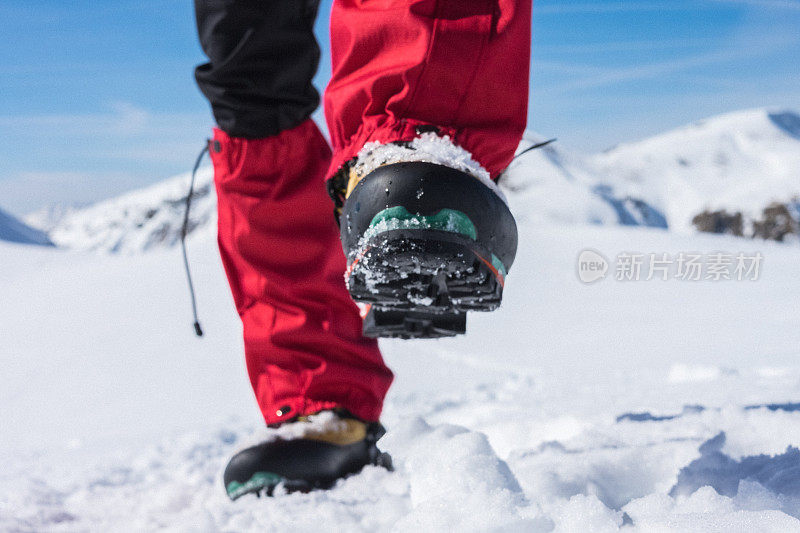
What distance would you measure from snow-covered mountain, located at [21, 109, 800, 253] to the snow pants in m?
38.2

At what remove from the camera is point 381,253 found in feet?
2.06

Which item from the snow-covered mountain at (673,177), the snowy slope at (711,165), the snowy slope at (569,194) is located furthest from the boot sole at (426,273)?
the snowy slope at (711,165)

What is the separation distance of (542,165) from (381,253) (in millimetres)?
45047

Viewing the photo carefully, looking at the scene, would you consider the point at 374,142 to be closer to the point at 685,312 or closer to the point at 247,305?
the point at 247,305

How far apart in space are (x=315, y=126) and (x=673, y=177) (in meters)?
59.1

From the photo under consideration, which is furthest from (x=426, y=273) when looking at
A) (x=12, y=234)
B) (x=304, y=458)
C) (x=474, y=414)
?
(x=12, y=234)

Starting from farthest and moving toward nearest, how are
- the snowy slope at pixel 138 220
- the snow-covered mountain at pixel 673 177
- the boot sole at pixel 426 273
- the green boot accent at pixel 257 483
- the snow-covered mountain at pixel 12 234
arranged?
the snowy slope at pixel 138 220
the snow-covered mountain at pixel 673 177
the snow-covered mountain at pixel 12 234
the green boot accent at pixel 257 483
the boot sole at pixel 426 273

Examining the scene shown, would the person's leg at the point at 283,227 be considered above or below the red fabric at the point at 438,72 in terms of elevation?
below

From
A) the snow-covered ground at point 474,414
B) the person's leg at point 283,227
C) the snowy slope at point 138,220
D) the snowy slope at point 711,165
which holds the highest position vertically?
the person's leg at point 283,227

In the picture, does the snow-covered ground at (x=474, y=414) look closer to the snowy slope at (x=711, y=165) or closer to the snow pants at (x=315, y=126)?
the snow pants at (x=315, y=126)

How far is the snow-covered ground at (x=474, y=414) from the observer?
712mm

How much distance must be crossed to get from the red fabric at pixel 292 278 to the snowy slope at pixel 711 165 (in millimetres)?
52293

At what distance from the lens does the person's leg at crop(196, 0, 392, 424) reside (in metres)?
0.99

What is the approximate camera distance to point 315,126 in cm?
109
